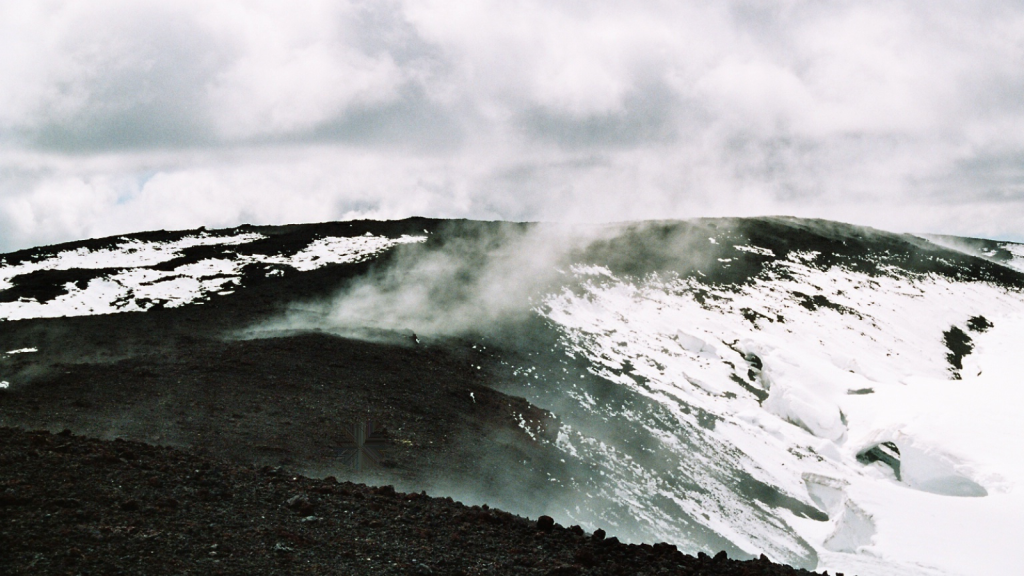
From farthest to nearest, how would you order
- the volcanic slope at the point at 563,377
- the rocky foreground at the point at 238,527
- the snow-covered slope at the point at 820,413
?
the snow-covered slope at the point at 820,413 < the volcanic slope at the point at 563,377 < the rocky foreground at the point at 238,527

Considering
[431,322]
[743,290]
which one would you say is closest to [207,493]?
[431,322]

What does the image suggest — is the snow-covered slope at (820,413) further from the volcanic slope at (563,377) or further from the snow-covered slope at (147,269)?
the snow-covered slope at (147,269)

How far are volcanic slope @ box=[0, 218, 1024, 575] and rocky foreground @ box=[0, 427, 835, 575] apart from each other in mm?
5213

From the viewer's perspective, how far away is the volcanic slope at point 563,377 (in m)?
19.6

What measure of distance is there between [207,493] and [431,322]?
22009mm

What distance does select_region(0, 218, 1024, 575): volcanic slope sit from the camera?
19.6 metres

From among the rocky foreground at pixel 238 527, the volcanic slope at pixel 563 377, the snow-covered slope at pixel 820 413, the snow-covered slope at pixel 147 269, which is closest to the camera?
the rocky foreground at pixel 238 527

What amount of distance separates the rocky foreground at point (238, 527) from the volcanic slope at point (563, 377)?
521 cm

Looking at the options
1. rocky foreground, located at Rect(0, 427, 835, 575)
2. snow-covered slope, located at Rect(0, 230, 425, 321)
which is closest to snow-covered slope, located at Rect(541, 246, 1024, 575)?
rocky foreground, located at Rect(0, 427, 835, 575)

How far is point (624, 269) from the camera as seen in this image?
155 ft

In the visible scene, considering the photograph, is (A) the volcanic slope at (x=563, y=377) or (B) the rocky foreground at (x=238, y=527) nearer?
(B) the rocky foreground at (x=238, y=527)

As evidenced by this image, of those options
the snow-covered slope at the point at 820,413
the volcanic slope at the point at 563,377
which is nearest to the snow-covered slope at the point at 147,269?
the volcanic slope at the point at 563,377

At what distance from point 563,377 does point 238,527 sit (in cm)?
2182

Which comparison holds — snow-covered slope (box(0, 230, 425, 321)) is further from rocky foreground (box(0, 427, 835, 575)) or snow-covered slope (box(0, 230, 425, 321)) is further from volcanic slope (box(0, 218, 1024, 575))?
rocky foreground (box(0, 427, 835, 575))
